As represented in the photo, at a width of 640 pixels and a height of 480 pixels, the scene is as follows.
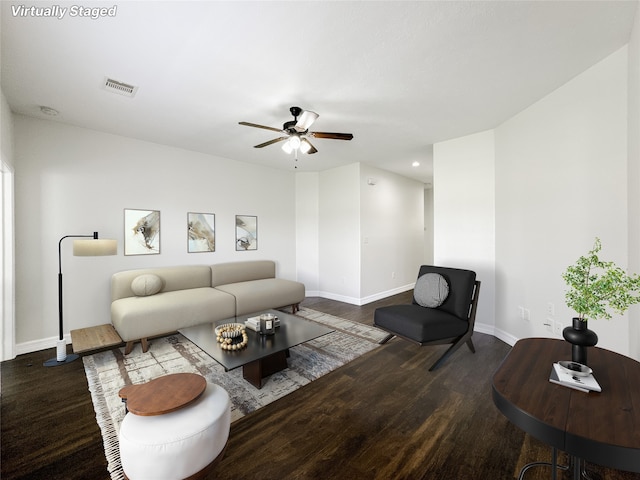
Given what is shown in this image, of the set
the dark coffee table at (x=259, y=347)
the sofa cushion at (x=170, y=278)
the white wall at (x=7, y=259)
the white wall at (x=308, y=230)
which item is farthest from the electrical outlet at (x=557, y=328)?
the white wall at (x=7, y=259)

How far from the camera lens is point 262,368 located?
7.91ft

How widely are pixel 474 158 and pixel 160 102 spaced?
12.7 feet

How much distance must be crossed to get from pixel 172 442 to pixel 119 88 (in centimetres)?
288

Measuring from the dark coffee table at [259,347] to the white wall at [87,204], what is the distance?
1711 mm

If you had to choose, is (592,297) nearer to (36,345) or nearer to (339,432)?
(339,432)

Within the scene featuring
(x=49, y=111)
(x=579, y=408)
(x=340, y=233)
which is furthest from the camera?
(x=340, y=233)

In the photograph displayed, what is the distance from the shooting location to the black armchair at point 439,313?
266 cm

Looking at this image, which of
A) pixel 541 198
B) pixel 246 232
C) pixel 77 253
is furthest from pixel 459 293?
pixel 77 253

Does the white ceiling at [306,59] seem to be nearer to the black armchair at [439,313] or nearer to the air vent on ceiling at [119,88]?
the air vent on ceiling at [119,88]

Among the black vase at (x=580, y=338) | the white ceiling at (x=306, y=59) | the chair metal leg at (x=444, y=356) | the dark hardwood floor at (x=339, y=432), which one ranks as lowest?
the dark hardwood floor at (x=339, y=432)

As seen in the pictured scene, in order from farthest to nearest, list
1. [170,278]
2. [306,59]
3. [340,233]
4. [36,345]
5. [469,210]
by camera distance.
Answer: [340,233] → [170,278] → [469,210] → [36,345] → [306,59]

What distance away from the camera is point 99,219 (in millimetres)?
3465

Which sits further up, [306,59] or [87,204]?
[306,59]

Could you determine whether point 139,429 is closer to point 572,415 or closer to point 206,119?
point 572,415
